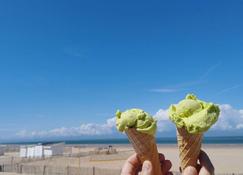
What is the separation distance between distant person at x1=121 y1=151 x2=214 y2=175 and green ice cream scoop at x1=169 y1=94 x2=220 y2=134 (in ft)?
1.02

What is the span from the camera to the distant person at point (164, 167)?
341 centimetres

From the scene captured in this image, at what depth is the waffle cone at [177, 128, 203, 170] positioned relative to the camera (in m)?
3.48

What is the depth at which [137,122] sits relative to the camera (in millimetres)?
3715

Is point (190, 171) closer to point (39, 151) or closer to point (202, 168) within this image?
point (202, 168)

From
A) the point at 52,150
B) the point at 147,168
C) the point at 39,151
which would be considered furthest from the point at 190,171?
the point at 52,150

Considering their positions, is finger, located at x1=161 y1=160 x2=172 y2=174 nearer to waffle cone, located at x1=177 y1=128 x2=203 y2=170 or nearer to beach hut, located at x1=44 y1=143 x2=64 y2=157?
waffle cone, located at x1=177 y1=128 x2=203 y2=170

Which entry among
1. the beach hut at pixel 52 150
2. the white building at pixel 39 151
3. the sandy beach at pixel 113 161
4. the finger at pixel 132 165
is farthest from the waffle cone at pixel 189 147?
the beach hut at pixel 52 150

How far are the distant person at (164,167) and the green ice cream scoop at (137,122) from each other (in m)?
0.34

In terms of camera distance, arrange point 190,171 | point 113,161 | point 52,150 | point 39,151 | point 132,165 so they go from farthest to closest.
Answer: point 52,150
point 39,151
point 113,161
point 132,165
point 190,171

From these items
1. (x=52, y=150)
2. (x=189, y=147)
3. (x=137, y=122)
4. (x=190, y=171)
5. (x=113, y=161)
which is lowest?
(x=113, y=161)

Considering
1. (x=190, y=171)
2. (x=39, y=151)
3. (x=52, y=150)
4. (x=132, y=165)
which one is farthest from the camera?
(x=52, y=150)

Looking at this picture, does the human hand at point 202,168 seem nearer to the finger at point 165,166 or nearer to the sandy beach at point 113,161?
the finger at point 165,166

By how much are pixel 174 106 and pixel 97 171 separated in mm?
17652

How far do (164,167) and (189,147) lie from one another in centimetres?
50
